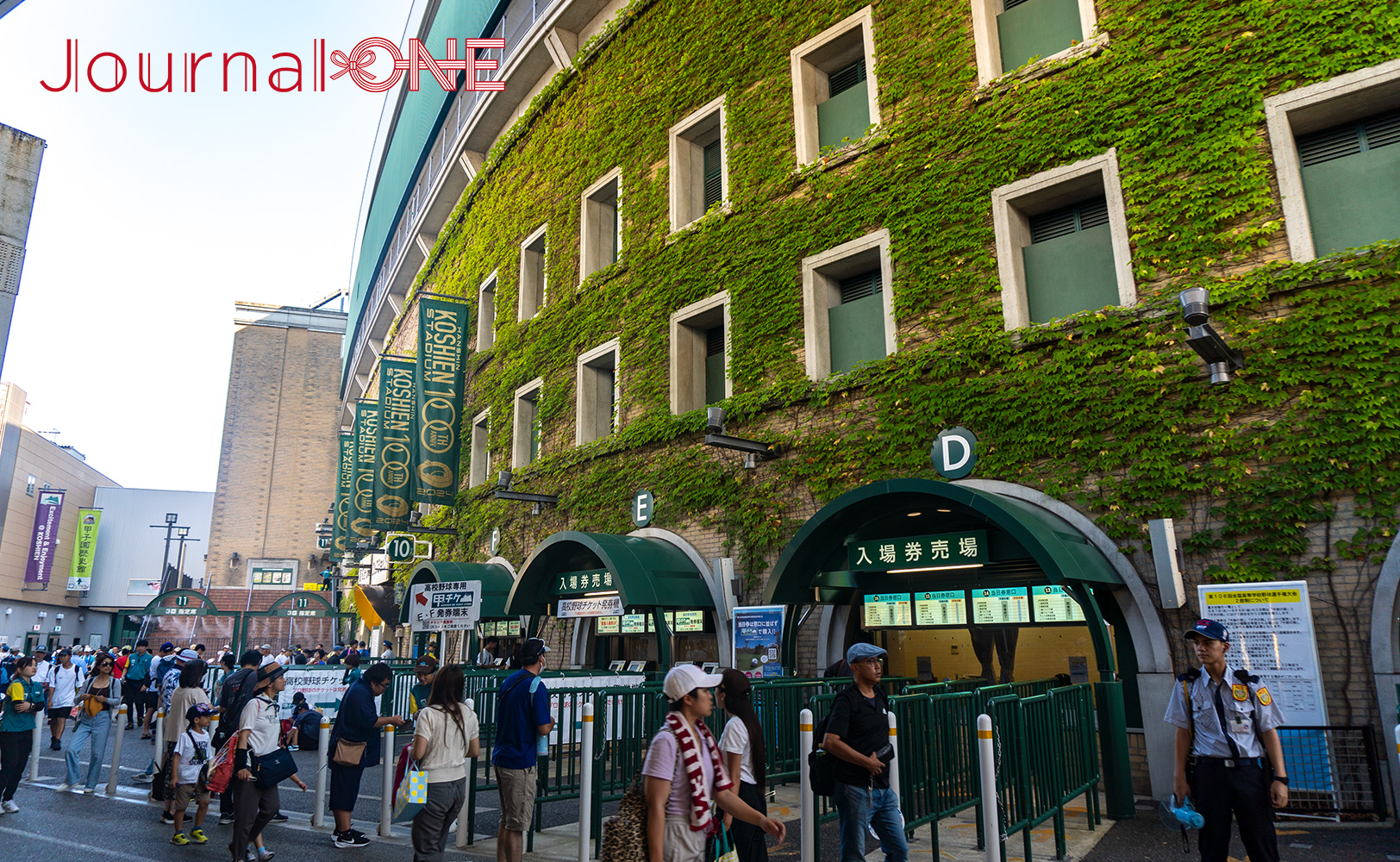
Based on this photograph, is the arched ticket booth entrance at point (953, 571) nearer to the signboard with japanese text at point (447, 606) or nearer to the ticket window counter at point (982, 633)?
the ticket window counter at point (982, 633)

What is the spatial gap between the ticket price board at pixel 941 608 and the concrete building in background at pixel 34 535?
143 feet

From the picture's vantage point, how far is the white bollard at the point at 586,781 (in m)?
6.98

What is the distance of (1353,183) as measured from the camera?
1003 centimetres

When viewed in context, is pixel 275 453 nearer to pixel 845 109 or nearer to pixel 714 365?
pixel 714 365

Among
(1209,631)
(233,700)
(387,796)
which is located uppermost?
(1209,631)

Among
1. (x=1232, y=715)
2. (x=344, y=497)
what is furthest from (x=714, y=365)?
(x=344, y=497)

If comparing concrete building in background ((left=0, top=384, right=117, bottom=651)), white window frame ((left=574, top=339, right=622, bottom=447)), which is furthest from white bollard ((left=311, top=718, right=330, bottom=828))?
concrete building in background ((left=0, top=384, right=117, bottom=651))

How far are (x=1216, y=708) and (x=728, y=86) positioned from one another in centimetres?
1470

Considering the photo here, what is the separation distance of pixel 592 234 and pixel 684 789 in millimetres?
18122

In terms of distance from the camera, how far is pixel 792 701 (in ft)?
32.9

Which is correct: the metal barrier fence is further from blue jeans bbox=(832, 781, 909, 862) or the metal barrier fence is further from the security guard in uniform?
blue jeans bbox=(832, 781, 909, 862)

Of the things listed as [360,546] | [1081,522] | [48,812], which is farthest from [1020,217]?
[360,546]

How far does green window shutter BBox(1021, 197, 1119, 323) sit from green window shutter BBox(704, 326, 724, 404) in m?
6.51

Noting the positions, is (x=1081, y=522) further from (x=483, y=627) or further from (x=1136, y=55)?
(x=483, y=627)
